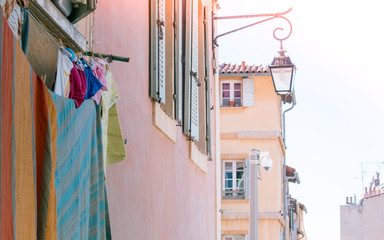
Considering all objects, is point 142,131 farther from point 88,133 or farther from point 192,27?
point 192,27

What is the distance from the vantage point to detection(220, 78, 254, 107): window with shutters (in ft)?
84.0

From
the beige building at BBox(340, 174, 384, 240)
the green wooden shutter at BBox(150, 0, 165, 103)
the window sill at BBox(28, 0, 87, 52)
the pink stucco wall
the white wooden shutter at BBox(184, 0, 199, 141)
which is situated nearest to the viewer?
the window sill at BBox(28, 0, 87, 52)

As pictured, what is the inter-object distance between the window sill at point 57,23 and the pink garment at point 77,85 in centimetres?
25

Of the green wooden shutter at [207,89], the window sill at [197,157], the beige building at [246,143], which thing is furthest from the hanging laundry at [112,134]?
the beige building at [246,143]

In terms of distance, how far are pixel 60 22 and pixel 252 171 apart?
6.87 m

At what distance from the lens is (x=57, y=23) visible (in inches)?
188

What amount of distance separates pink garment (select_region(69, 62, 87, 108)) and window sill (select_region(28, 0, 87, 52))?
25cm

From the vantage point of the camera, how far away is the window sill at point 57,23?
4.52 m

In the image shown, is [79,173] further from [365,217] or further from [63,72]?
[365,217]

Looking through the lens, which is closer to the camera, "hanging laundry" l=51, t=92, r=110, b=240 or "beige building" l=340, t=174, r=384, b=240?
"hanging laundry" l=51, t=92, r=110, b=240

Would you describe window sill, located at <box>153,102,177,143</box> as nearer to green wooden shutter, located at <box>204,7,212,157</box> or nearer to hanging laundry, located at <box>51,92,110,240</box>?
hanging laundry, located at <box>51,92,110,240</box>

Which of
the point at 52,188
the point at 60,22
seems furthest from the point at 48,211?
the point at 60,22

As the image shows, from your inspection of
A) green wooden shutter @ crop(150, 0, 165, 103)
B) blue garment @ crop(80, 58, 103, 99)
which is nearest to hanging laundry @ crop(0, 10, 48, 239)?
blue garment @ crop(80, 58, 103, 99)

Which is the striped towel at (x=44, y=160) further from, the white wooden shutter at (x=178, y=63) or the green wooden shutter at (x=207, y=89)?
the green wooden shutter at (x=207, y=89)
